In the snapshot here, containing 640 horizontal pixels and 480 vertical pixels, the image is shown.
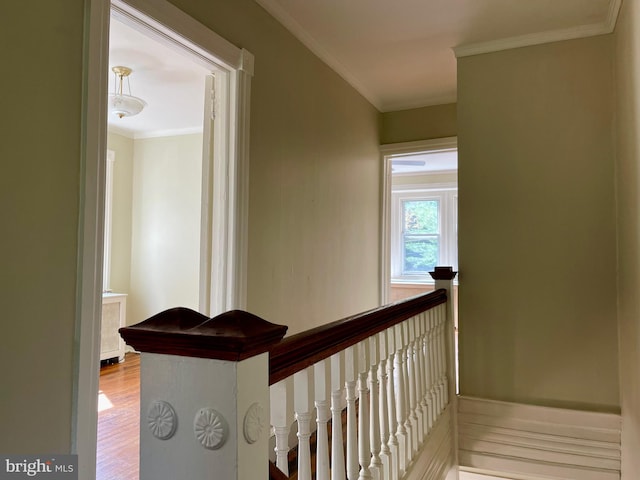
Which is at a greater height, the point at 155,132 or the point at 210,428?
the point at 155,132

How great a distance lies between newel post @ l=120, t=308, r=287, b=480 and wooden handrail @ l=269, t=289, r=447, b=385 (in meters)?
0.13

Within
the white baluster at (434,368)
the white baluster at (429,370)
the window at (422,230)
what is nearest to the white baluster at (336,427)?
the white baluster at (429,370)

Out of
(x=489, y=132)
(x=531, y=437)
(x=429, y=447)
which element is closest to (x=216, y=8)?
(x=489, y=132)

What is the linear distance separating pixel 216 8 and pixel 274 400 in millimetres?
1971

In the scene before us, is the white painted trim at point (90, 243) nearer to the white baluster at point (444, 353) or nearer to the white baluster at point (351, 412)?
the white baluster at point (351, 412)

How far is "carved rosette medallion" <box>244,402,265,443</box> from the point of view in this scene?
0.79 meters

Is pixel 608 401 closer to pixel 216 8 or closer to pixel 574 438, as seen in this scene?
pixel 574 438

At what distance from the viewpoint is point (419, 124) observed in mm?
4262

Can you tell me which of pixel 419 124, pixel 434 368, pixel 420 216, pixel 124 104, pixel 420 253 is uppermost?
pixel 419 124

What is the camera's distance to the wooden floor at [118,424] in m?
2.56

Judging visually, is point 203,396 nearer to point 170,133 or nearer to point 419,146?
point 419,146

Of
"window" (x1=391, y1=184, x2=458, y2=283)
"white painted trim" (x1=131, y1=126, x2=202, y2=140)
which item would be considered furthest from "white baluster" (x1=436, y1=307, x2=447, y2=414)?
"window" (x1=391, y1=184, x2=458, y2=283)

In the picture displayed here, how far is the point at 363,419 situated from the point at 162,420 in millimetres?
822

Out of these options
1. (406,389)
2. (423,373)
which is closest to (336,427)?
(406,389)
